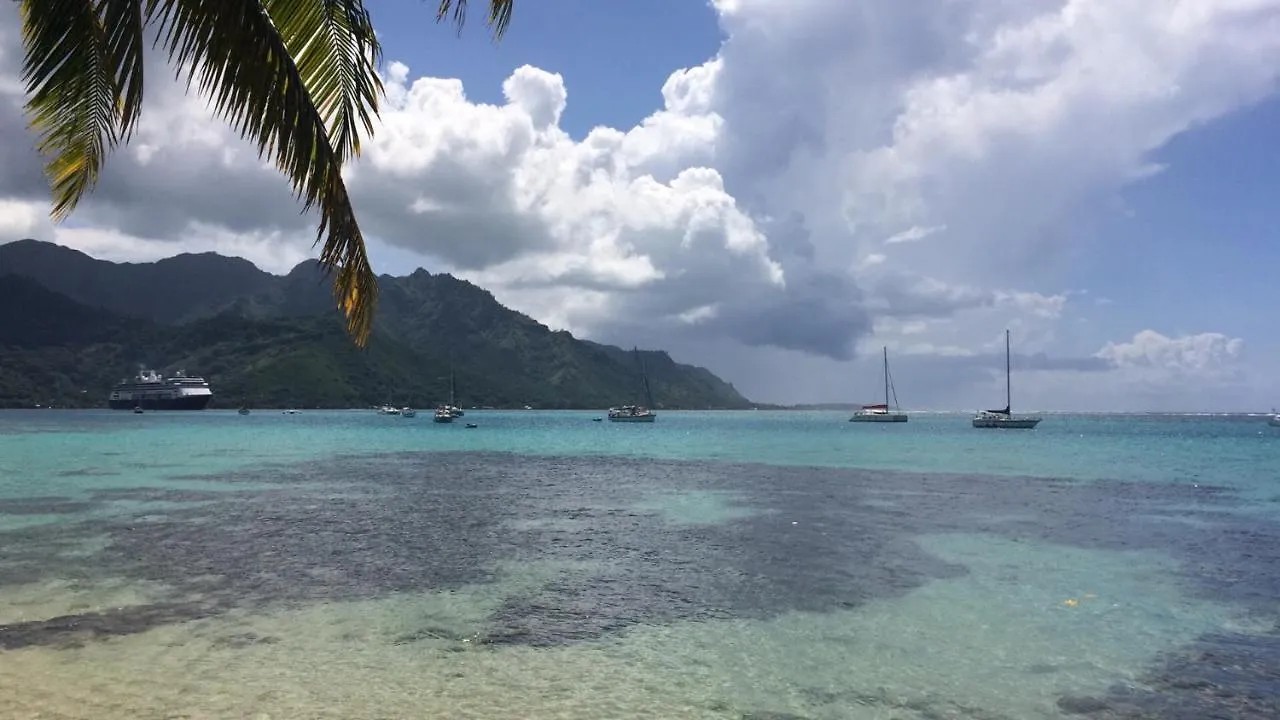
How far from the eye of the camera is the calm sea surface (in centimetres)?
1227

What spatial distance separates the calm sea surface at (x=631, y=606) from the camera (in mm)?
12273

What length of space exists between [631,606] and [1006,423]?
15773cm

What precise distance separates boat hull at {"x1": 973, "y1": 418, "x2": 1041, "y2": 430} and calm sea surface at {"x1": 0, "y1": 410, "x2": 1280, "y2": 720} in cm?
11701

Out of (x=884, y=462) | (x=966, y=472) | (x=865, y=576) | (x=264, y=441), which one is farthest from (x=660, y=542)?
(x=264, y=441)

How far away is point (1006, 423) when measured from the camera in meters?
156

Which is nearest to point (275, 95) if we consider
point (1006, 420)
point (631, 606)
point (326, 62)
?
point (326, 62)

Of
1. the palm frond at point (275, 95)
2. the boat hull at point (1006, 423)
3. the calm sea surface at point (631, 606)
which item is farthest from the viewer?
the boat hull at point (1006, 423)

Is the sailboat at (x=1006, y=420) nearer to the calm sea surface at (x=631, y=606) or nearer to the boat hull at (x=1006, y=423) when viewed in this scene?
the boat hull at (x=1006, y=423)

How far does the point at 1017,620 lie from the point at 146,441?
104436 millimetres

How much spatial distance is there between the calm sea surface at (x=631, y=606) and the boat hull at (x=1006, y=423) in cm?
11701

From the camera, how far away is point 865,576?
22.0 metres

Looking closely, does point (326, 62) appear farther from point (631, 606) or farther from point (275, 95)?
point (631, 606)

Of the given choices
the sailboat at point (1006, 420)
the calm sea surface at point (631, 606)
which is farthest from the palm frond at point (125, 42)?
the sailboat at point (1006, 420)

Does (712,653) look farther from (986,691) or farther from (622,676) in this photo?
(986,691)
